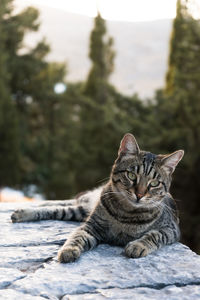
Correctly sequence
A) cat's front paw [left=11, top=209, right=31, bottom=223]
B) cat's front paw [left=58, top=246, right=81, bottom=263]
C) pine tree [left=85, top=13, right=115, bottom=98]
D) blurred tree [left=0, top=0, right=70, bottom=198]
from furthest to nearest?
blurred tree [left=0, top=0, right=70, bottom=198] < pine tree [left=85, top=13, right=115, bottom=98] < cat's front paw [left=11, top=209, right=31, bottom=223] < cat's front paw [left=58, top=246, right=81, bottom=263]

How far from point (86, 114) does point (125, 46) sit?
4773 cm

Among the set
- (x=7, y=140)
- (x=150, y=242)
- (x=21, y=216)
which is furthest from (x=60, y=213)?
(x=7, y=140)

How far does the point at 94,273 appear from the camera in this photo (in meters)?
2.34

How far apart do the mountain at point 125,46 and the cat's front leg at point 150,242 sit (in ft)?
150

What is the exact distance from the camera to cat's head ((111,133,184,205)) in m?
2.91

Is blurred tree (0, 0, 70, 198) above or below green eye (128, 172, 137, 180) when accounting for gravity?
below

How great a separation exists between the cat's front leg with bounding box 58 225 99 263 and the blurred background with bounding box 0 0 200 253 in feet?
21.9

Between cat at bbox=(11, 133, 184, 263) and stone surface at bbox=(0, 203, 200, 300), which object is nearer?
stone surface at bbox=(0, 203, 200, 300)

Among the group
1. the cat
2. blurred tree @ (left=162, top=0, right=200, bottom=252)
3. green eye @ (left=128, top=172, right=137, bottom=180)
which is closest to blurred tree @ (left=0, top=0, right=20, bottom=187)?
blurred tree @ (left=162, top=0, right=200, bottom=252)

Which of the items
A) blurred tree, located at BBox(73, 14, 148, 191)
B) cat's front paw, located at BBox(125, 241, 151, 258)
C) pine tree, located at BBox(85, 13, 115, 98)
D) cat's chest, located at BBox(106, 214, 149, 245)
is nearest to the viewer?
cat's front paw, located at BBox(125, 241, 151, 258)

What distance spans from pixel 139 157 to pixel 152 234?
21.6 inches

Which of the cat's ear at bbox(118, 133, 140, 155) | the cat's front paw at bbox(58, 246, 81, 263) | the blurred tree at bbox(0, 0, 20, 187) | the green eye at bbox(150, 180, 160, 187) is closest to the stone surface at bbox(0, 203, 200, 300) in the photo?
the cat's front paw at bbox(58, 246, 81, 263)

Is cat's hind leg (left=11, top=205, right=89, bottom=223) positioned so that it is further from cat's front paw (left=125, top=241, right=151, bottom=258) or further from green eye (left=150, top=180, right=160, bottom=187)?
cat's front paw (left=125, top=241, right=151, bottom=258)

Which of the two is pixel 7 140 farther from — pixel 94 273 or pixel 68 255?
pixel 94 273
